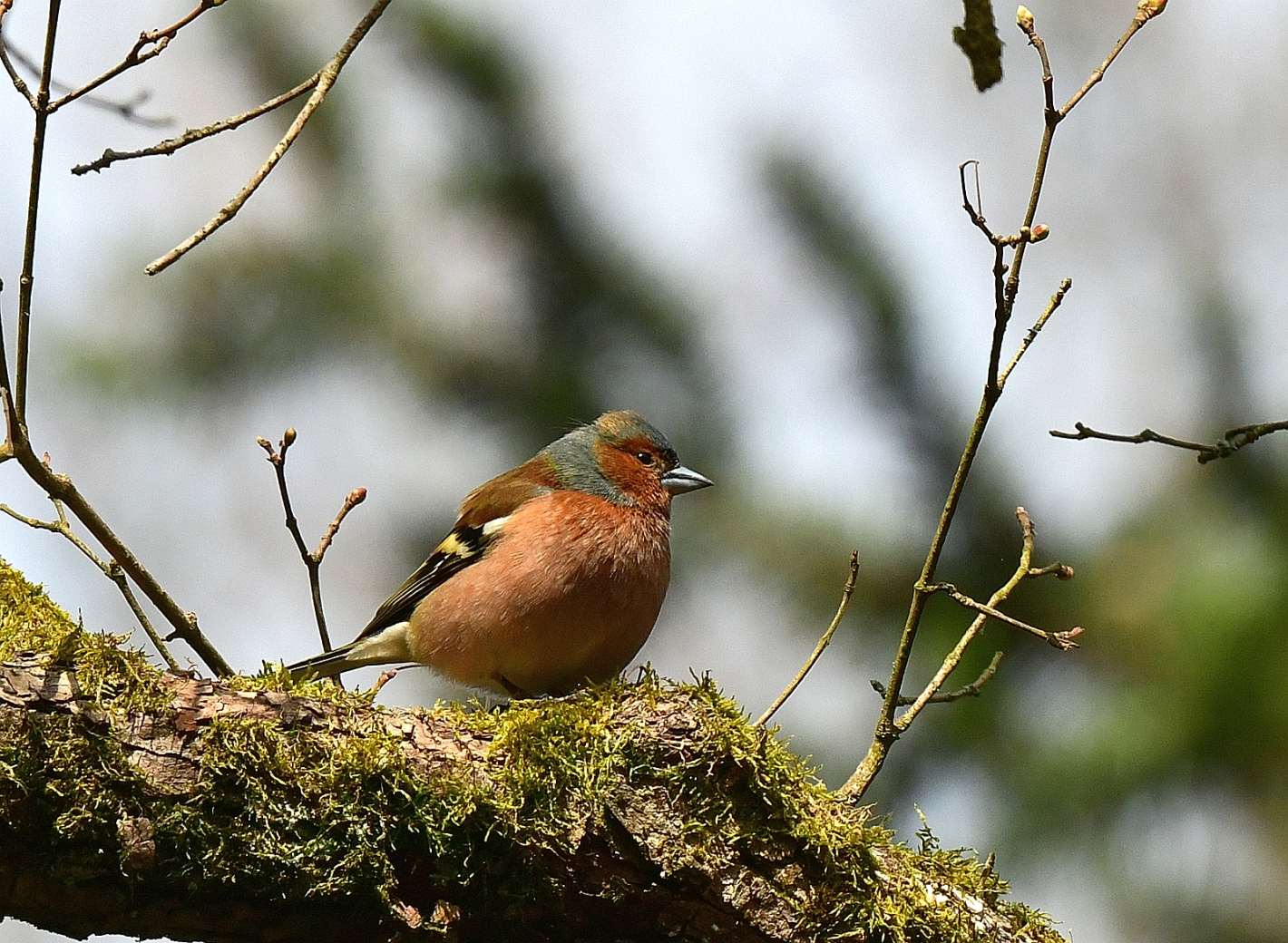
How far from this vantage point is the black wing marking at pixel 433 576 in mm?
4930

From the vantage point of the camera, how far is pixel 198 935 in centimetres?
270

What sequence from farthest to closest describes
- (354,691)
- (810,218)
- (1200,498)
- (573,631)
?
(810,218) → (1200,498) → (573,631) → (354,691)

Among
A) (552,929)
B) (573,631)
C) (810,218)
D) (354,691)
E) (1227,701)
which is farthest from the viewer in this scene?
(810,218)

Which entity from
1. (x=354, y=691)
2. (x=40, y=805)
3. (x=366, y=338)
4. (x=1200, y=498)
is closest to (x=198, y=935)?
(x=40, y=805)

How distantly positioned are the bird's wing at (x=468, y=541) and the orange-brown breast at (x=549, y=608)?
0.76 feet

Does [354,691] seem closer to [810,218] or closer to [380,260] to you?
[810,218]

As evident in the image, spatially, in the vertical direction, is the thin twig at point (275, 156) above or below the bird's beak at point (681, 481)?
below

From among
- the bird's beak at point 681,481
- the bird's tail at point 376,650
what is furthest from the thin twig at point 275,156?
the bird's beak at point 681,481

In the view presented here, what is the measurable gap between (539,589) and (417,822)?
1.57m

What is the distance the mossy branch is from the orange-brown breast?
43.2 inches

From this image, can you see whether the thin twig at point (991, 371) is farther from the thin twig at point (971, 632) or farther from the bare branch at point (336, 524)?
the bare branch at point (336, 524)

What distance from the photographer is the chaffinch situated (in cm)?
434

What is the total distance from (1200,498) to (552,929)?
5.98 metres

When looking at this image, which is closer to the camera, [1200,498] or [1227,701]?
[1227,701]
